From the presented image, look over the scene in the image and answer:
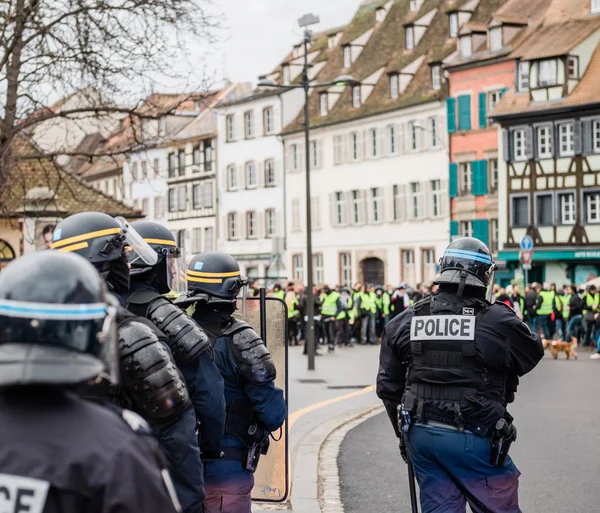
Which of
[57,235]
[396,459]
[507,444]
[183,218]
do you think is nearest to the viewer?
[57,235]

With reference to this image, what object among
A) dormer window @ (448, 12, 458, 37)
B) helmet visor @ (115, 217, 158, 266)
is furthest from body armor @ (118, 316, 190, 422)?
dormer window @ (448, 12, 458, 37)

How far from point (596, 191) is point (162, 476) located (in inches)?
1727

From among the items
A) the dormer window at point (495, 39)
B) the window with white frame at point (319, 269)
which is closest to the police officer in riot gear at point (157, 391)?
the dormer window at point (495, 39)

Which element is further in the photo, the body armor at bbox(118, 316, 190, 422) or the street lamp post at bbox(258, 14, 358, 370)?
the street lamp post at bbox(258, 14, 358, 370)

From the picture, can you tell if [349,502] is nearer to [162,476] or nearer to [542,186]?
[162,476]

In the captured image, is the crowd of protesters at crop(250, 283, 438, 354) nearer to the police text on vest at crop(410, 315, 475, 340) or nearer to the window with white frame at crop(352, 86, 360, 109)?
the police text on vest at crop(410, 315, 475, 340)

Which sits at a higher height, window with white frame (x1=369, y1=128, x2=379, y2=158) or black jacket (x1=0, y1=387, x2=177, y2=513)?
window with white frame (x1=369, y1=128, x2=379, y2=158)

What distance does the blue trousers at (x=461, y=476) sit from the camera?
5215mm

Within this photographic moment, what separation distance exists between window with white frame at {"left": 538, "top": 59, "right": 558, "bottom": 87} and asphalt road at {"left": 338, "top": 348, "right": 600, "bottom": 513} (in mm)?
31018

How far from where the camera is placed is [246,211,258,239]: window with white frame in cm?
6425

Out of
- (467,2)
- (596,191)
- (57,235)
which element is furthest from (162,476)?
(467,2)

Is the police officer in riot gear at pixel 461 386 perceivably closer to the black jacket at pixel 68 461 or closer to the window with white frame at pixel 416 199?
the black jacket at pixel 68 461

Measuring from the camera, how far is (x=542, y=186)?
46.3 meters

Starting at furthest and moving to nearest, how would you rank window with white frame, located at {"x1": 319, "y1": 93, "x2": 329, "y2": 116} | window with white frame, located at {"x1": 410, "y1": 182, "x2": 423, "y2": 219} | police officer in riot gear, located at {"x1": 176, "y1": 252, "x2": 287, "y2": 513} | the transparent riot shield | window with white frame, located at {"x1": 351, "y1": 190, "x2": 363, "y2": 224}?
window with white frame, located at {"x1": 319, "y1": 93, "x2": 329, "y2": 116}
window with white frame, located at {"x1": 351, "y1": 190, "x2": 363, "y2": 224}
window with white frame, located at {"x1": 410, "y1": 182, "x2": 423, "y2": 219}
the transparent riot shield
police officer in riot gear, located at {"x1": 176, "y1": 252, "x2": 287, "y2": 513}
